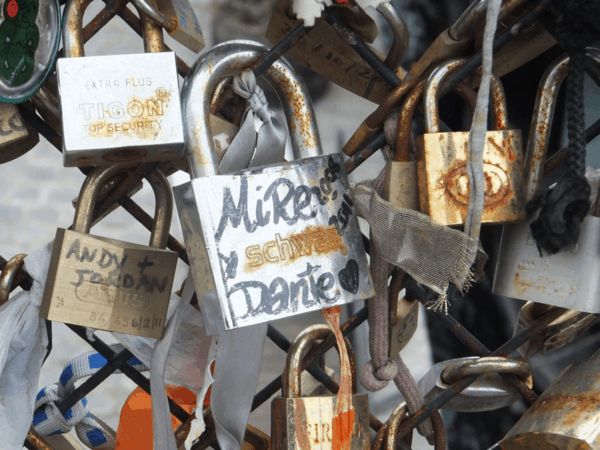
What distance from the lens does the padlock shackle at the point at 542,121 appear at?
591mm

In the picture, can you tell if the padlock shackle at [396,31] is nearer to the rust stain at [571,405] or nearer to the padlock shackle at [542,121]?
the padlock shackle at [542,121]

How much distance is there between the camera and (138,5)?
1.99ft

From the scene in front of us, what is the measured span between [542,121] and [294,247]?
0.21 m

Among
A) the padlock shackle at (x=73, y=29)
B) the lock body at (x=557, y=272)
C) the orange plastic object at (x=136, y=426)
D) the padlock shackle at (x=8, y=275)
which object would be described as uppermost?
the padlock shackle at (x=73, y=29)

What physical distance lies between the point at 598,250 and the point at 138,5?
0.39 meters

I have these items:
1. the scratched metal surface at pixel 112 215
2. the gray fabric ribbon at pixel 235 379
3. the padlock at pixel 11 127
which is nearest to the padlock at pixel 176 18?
the padlock at pixel 11 127

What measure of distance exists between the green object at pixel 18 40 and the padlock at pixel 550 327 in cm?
46

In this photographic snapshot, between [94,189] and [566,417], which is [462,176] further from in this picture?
[94,189]

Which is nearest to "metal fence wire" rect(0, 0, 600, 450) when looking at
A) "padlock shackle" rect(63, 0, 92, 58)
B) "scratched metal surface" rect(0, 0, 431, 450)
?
"padlock shackle" rect(63, 0, 92, 58)

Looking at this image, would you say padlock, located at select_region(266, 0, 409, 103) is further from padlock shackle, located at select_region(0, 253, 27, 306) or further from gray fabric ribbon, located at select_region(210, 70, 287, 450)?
padlock shackle, located at select_region(0, 253, 27, 306)

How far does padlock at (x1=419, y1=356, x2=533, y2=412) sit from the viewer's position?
64 cm

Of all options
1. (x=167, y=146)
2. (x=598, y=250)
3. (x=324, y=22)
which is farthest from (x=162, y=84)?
(x=598, y=250)

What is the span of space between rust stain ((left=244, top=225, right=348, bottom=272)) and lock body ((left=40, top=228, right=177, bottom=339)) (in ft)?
0.45

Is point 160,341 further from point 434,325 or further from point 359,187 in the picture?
point 434,325
